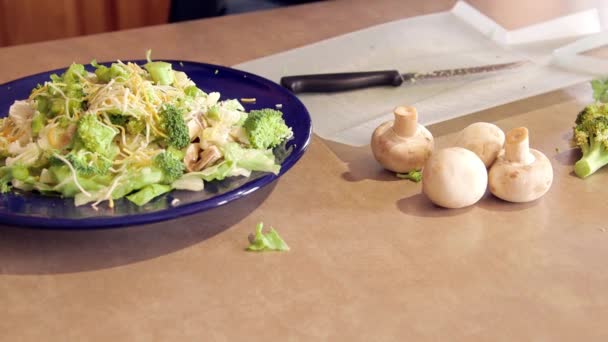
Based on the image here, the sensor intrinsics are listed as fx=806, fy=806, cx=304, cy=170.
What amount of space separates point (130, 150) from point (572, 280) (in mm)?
703

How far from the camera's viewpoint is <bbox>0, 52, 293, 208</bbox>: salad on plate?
1222mm

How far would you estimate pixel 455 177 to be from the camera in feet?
4.22

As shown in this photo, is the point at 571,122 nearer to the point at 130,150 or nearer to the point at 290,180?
the point at 290,180

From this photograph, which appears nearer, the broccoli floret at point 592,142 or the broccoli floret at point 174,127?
the broccoli floret at point 174,127

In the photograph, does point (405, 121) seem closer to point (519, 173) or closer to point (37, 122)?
point (519, 173)

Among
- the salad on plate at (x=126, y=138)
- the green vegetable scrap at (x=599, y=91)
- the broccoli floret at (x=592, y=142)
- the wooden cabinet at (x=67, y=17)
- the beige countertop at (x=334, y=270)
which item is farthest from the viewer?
the wooden cabinet at (x=67, y=17)

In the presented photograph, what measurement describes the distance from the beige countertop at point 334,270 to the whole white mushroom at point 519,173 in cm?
3

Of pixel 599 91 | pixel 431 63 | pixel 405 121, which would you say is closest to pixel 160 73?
pixel 405 121

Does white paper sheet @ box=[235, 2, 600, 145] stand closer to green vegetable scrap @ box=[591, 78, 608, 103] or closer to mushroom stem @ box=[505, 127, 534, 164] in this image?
green vegetable scrap @ box=[591, 78, 608, 103]

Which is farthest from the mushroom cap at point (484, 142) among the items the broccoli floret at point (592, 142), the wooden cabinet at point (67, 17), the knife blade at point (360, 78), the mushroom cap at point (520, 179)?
the wooden cabinet at point (67, 17)

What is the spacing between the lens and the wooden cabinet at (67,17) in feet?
10.9

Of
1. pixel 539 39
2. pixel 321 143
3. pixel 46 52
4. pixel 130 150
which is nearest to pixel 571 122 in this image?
pixel 539 39

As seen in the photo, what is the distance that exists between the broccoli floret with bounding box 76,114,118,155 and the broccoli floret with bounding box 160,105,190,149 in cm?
9

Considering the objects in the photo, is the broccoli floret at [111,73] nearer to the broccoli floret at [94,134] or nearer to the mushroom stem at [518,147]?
the broccoli floret at [94,134]
